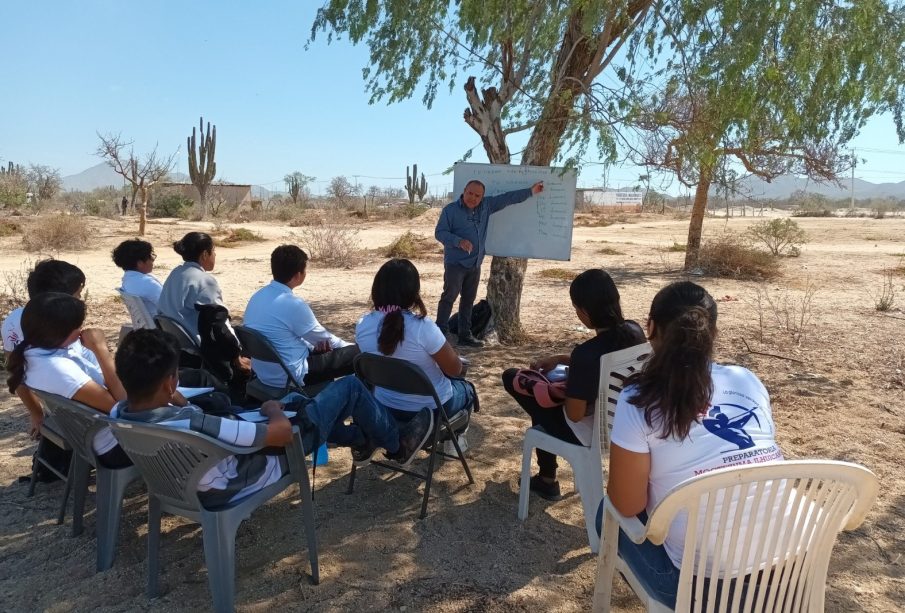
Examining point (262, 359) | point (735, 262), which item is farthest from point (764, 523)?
point (735, 262)

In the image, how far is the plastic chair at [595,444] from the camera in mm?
2758

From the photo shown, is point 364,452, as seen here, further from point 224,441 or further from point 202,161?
point 202,161

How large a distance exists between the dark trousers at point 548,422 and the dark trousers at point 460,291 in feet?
10.1

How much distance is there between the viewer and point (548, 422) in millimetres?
3176

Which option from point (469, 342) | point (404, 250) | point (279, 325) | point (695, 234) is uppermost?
point (695, 234)

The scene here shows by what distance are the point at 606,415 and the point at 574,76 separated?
4.29m

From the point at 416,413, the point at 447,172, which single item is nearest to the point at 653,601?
the point at 416,413

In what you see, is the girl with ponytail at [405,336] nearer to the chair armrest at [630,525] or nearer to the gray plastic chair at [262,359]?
the gray plastic chair at [262,359]

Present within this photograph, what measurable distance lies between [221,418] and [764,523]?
1755 mm

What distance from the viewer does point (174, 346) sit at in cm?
247

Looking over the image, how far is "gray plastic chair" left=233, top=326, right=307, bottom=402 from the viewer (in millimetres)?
3547

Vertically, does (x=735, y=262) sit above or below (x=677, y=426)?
below

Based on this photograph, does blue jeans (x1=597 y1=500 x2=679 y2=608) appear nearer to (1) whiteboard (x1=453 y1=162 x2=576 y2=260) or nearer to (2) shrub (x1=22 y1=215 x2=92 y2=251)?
(1) whiteboard (x1=453 y1=162 x2=576 y2=260)

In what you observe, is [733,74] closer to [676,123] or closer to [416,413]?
[676,123]
